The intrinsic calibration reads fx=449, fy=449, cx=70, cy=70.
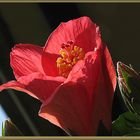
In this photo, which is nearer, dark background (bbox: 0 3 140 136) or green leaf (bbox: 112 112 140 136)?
green leaf (bbox: 112 112 140 136)

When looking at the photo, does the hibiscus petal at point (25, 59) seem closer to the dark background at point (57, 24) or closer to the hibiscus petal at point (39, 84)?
the hibiscus petal at point (39, 84)

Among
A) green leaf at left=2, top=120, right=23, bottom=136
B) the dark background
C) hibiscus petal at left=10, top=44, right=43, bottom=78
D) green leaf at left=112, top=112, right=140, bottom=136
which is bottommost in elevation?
the dark background

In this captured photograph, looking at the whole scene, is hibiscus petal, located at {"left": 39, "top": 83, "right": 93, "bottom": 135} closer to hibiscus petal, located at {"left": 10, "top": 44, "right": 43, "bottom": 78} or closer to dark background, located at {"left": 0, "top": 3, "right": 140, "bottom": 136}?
hibiscus petal, located at {"left": 10, "top": 44, "right": 43, "bottom": 78}

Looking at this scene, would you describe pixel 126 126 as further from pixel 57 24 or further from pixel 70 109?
pixel 57 24

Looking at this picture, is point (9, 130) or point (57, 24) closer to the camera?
point (9, 130)

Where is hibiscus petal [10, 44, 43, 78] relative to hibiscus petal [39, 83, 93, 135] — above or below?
above

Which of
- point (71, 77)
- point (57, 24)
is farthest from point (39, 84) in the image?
point (57, 24)

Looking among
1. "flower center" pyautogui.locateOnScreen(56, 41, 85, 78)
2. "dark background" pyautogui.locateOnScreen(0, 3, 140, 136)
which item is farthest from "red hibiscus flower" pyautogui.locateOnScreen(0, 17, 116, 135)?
"dark background" pyautogui.locateOnScreen(0, 3, 140, 136)
